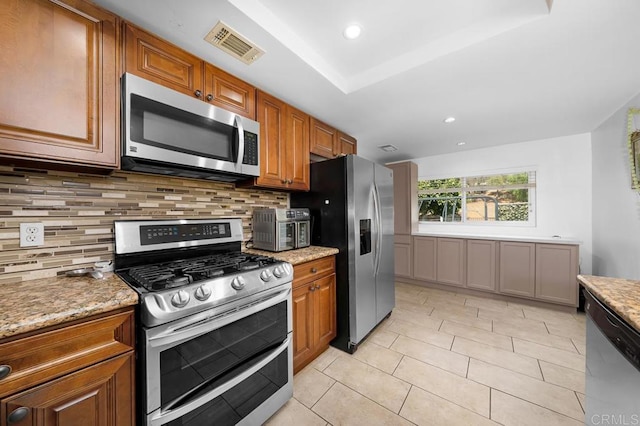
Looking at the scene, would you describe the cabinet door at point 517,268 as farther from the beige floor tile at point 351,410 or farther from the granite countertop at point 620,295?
the beige floor tile at point 351,410

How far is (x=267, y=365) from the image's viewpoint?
1.41 meters

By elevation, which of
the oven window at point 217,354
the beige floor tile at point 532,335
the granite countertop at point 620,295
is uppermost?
the granite countertop at point 620,295

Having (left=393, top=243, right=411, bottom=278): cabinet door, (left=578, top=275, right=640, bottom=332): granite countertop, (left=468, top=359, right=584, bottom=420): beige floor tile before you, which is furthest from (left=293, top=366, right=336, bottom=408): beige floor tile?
(left=393, top=243, right=411, bottom=278): cabinet door

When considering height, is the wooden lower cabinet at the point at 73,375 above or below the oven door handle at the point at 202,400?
above

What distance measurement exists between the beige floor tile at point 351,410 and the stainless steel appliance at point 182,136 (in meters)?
1.68

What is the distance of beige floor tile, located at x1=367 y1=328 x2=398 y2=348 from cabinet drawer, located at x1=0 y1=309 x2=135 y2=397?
1993 millimetres

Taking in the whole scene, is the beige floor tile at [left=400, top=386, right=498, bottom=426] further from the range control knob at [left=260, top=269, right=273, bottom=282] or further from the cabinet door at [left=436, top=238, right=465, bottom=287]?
the cabinet door at [left=436, top=238, right=465, bottom=287]

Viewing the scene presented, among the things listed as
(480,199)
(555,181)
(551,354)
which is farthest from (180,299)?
(555,181)

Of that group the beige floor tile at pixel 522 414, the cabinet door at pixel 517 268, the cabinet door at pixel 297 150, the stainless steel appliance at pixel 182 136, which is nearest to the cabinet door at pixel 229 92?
the stainless steel appliance at pixel 182 136

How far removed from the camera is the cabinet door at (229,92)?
1641mm

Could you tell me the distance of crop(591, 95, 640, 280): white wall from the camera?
7.50 ft

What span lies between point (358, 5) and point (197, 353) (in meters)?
2.04

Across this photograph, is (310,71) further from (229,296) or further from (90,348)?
(90,348)

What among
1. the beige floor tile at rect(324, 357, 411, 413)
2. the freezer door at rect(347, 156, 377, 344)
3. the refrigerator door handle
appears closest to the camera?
the beige floor tile at rect(324, 357, 411, 413)
